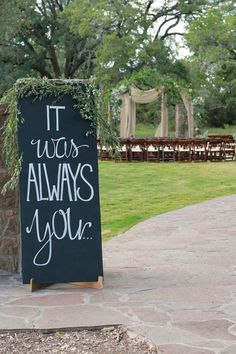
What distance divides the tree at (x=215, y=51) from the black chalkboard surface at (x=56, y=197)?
27.4 m

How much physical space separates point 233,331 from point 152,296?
2.91ft

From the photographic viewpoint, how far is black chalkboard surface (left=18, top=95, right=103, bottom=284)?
438cm

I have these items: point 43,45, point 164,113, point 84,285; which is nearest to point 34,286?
point 84,285

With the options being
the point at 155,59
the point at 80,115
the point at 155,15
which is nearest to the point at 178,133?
the point at 155,59

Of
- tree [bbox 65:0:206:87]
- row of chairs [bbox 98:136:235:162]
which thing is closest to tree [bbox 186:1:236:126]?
tree [bbox 65:0:206:87]

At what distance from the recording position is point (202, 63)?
32250 millimetres

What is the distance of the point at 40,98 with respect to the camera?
174 inches

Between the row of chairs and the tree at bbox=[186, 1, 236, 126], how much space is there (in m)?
12.4

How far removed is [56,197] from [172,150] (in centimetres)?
1549

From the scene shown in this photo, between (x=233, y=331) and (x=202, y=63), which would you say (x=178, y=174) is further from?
(x=202, y=63)

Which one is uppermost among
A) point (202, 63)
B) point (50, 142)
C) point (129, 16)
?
point (129, 16)

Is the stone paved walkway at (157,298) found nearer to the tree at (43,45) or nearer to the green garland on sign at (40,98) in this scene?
the green garland on sign at (40,98)

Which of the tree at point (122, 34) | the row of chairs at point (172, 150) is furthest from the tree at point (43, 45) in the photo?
the row of chairs at point (172, 150)

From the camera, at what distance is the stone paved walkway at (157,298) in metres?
3.50
